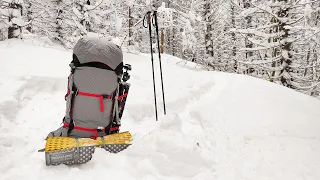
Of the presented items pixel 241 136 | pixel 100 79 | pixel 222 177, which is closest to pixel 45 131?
pixel 100 79

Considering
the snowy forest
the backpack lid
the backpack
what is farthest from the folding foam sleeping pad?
the snowy forest

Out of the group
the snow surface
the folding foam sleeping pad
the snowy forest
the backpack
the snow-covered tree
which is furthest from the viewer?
the snow-covered tree

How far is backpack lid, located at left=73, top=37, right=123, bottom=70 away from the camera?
442cm

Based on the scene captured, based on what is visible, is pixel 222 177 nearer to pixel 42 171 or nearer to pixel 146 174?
pixel 146 174

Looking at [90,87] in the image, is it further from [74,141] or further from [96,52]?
[74,141]

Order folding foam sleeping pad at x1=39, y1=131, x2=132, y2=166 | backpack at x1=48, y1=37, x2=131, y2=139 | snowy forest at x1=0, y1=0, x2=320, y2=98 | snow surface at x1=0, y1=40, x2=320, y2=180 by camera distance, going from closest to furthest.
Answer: folding foam sleeping pad at x1=39, y1=131, x2=132, y2=166, snow surface at x1=0, y1=40, x2=320, y2=180, backpack at x1=48, y1=37, x2=131, y2=139, snowy forest at x1=0, y1=0, x2=320, y2=98

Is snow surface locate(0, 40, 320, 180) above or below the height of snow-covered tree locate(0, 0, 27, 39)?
below

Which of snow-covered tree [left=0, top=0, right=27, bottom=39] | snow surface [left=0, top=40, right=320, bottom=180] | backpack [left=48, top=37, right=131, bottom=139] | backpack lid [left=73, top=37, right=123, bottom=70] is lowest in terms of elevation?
snow surface [left=0, top=40, right=320, bottom=180]

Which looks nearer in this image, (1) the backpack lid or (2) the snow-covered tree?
(1) the backpack lid

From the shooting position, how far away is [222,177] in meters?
3.95

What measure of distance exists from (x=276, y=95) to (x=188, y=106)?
286 cm

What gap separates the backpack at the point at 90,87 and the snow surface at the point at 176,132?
0.72 metres

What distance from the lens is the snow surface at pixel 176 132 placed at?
12.4ft

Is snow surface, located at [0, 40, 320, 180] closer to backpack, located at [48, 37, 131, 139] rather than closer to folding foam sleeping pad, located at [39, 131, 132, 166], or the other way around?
folding foam sleeping pad, located at [39, 131, 132, 166]
